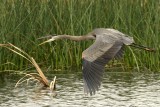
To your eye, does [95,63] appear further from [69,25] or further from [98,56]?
[69,25]

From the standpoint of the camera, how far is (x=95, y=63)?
838cm

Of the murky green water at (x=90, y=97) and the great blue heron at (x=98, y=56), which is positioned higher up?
the great blue heron at (x=98, y=56)

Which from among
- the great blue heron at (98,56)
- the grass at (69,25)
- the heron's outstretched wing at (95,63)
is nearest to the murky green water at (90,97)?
the grass at (69,25)

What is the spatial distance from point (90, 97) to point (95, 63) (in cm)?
253

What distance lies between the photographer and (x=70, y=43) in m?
13.0

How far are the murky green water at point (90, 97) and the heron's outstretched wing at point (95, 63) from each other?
5.70ft

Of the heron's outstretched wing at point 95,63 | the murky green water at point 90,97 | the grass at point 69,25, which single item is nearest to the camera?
the heron's outstretched wing at point 95,63

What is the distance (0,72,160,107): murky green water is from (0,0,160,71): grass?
32 cm

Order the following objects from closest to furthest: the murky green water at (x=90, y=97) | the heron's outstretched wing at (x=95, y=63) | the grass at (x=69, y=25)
→ the heron's outstretched wing at (x=95, y=63) < the murky green water at (x=90, y=97) < the grass at (x=69, y=25)

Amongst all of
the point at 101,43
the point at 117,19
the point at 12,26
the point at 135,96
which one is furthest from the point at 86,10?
the point at 101,43

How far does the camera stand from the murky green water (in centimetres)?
1030

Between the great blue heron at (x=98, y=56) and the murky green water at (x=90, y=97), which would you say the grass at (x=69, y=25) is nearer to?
the murky green water at (x=90, y=97)

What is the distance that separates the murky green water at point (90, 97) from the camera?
1030 centimetres

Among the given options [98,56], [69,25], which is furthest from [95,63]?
[69,25]
